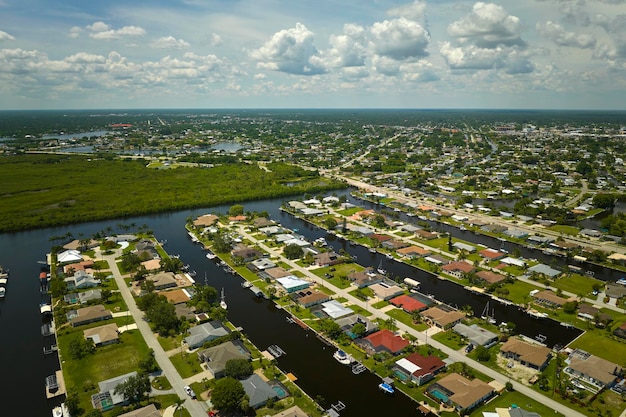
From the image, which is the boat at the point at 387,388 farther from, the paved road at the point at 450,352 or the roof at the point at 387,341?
the paved road at the point at 450,352

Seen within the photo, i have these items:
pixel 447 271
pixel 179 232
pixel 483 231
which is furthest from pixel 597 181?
pixel 179 232

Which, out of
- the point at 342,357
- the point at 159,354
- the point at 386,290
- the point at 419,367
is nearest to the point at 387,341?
the point at 419,367

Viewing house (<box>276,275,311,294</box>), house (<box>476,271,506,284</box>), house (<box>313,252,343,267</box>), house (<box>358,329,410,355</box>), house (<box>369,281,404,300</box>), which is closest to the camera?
house (<box>358,329,410,355</box>)

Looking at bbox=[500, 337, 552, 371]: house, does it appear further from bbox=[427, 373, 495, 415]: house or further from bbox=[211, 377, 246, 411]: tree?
bbox=[211, 377, 246, 411]: tree

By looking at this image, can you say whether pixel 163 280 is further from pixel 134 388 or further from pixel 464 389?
pixel 464 389

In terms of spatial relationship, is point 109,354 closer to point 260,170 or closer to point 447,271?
point 447,271

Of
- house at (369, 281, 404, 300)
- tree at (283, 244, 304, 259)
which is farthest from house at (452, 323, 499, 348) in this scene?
tree at (283, 244, 304, 259)
